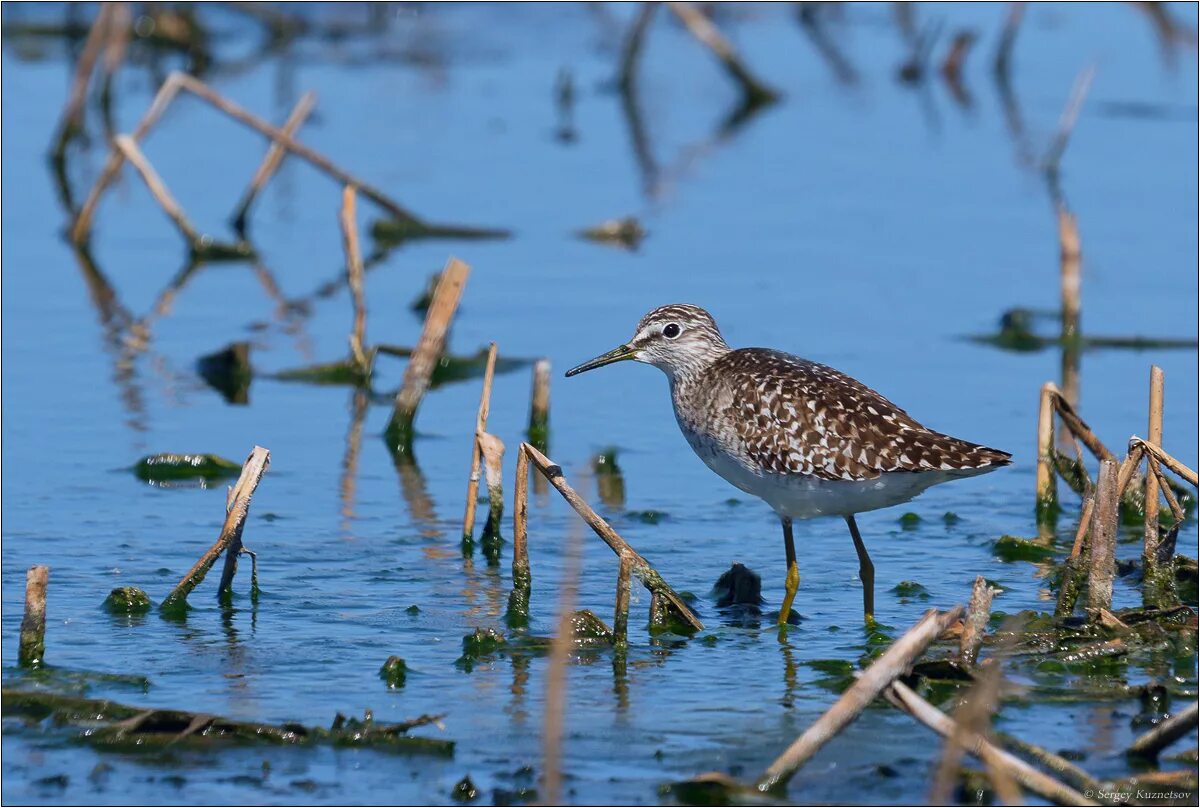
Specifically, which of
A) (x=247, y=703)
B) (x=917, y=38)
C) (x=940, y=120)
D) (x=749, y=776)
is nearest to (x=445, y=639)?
(x=247, y=703)

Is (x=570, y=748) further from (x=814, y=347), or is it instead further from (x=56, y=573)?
(x=814, y=347)

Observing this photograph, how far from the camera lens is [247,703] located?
24.2ft

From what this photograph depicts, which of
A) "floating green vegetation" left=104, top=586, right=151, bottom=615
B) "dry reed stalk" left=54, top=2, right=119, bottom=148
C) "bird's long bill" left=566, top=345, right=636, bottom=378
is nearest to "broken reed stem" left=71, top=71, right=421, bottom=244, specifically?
"dry reed stalk" left=54, top=2, right=119, bottom=148

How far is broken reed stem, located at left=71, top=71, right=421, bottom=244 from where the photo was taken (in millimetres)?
14664

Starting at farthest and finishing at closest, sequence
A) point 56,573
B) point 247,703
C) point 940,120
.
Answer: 1. point 940,120
2. point 56,573
3. point 247,703

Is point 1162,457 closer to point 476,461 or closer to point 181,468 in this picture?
point 476,461

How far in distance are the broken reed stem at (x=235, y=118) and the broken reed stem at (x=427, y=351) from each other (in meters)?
3.34

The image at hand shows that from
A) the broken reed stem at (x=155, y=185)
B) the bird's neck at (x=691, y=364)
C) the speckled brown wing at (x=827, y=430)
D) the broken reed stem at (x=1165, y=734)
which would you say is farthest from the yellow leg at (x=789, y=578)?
the broken reed stem at (x=155, y=185)

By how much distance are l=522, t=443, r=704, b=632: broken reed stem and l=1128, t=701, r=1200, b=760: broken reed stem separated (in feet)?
7.31

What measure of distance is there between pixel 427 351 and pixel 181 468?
1545 millimetres

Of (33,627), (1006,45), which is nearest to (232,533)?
(33,627)

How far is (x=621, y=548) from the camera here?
8.09 m

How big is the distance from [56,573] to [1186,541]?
5.72 metres

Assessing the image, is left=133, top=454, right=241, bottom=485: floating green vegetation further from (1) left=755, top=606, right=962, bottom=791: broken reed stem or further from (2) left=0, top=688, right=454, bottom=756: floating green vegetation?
(1) left=755, top=606, right=962, bottom=791: broken reed stem
